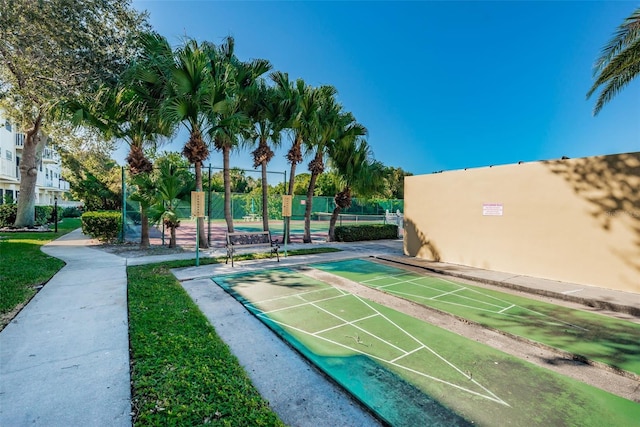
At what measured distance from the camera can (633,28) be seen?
6387 millimetres

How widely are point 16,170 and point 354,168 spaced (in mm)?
36700

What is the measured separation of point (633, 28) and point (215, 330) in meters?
10.4

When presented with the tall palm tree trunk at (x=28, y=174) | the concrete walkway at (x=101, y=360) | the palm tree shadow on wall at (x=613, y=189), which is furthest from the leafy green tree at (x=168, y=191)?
the palm tree shadow on wall at (x=613, y=189)

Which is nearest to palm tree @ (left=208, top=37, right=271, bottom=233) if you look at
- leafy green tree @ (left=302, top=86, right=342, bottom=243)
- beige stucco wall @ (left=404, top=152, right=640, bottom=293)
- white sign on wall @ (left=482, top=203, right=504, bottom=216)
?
leafy green tree @ (left=302, top=86, right=342, bottom=243)

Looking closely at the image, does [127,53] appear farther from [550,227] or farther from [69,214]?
[69,214]

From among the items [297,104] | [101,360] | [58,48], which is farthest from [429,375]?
[58,48]

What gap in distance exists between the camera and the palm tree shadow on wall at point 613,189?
6.18m

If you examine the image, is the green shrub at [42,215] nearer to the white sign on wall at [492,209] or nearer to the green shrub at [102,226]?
the green shrub at [102,226]

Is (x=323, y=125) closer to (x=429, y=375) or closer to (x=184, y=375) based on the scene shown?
(x=429, y=375)

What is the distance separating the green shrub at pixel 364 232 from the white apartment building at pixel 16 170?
56.6 feet

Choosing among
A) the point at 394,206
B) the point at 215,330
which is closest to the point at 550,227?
the point at 215,330

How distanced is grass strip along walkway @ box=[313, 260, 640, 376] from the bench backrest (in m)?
3.73

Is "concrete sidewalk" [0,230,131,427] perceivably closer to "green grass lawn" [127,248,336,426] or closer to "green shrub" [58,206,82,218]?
"green grass lawn" [127,248,336,426]

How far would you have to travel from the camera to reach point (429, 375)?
3135 mm
